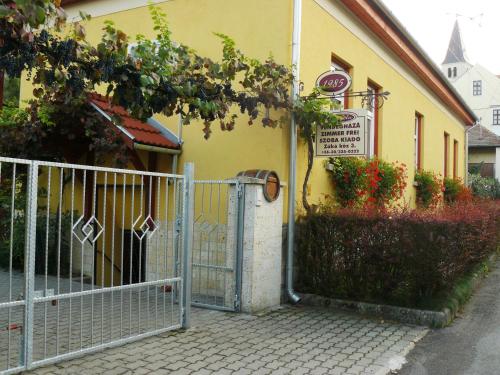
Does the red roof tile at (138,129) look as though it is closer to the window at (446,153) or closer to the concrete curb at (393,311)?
the concrete curb at (393,311)

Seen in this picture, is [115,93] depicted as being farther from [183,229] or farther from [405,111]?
[405,111]

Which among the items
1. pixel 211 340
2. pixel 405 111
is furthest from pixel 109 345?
pixel 405 111

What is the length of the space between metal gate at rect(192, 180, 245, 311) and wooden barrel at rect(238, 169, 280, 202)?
0.24 meters

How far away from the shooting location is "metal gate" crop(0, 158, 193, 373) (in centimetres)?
421

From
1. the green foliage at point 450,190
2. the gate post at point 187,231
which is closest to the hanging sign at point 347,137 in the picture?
the gate post at point 187,231

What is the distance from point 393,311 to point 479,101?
5394 centimetres

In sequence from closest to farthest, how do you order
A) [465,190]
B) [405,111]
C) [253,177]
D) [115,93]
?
[115,93]
[253,177]
[405,111]
[465,190]

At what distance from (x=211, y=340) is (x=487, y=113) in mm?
54216

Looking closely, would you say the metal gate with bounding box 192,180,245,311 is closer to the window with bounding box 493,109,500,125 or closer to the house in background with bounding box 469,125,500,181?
the house in background with bounding box 469,125,500,181

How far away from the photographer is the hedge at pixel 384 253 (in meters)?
6.46

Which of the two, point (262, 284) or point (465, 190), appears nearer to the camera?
point (262, 284)

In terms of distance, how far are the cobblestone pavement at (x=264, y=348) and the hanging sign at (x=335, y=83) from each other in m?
3.03

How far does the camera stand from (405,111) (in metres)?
12.3

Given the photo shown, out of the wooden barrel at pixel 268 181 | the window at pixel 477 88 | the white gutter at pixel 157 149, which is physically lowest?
the wooden barrel at pixel 268 181
